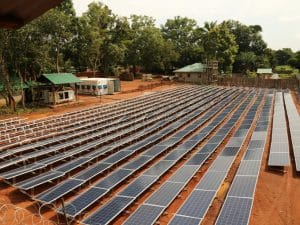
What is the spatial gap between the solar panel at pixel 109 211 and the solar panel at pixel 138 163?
11.3ft

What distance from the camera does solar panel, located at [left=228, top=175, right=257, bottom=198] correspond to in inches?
453

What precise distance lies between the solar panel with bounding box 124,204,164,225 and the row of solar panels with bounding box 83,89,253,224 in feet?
2.06

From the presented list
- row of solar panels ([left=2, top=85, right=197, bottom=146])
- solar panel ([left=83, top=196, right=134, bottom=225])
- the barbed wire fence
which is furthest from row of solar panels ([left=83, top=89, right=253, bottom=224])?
row of solar panels ([left=2, top=85, right=197, bottom=146])

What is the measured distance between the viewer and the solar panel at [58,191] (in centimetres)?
1141

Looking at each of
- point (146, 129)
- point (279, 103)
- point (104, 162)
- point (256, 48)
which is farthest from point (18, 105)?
point (256, 48)

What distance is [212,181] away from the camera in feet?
42.0

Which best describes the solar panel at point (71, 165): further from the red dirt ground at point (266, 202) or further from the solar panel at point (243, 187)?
the solar panel at point (243, 187)

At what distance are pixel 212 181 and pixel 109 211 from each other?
491 cm

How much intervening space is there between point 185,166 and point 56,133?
452 inches

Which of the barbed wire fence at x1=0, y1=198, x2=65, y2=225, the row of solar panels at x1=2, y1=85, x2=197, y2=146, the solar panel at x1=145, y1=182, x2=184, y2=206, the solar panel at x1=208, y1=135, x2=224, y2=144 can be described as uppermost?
the row of solar panels at x1=2, y1=85, x2=197, y2=146

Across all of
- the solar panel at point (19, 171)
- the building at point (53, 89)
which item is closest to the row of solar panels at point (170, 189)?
the solar panel at point (19, 171)

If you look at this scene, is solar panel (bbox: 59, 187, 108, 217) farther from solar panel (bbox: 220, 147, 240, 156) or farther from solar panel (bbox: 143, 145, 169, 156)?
solar panel (bbox: 220, 147, 240, 156)

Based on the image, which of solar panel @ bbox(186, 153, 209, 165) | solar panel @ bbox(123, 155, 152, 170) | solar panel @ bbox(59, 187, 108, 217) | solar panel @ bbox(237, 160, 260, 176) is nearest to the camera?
solar panel @ bbox(59, 187, 108, 217)

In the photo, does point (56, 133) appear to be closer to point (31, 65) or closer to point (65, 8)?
point (31, 65)
